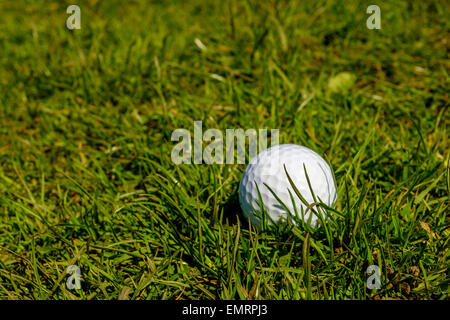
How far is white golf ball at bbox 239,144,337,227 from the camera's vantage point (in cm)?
175

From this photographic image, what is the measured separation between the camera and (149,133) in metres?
2.56

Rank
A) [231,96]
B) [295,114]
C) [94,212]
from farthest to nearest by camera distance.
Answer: [231,96] → [295,114] → [94,212]

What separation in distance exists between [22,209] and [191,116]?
3.79 feet

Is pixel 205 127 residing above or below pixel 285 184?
above

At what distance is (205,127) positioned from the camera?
242 centimetres

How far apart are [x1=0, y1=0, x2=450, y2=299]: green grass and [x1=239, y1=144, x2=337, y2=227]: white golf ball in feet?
0.31

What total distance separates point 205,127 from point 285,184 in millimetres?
839

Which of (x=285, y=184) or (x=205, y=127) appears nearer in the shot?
(x=285, y=184)

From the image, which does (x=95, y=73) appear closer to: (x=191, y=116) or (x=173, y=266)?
(x=191, y=116)

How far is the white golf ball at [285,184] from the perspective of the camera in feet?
5.74

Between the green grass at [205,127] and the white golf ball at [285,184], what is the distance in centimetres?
9

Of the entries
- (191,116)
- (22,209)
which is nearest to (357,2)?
(191,116)

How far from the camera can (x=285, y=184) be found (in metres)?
1.76

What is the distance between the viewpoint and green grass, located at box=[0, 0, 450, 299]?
1.67 meters
